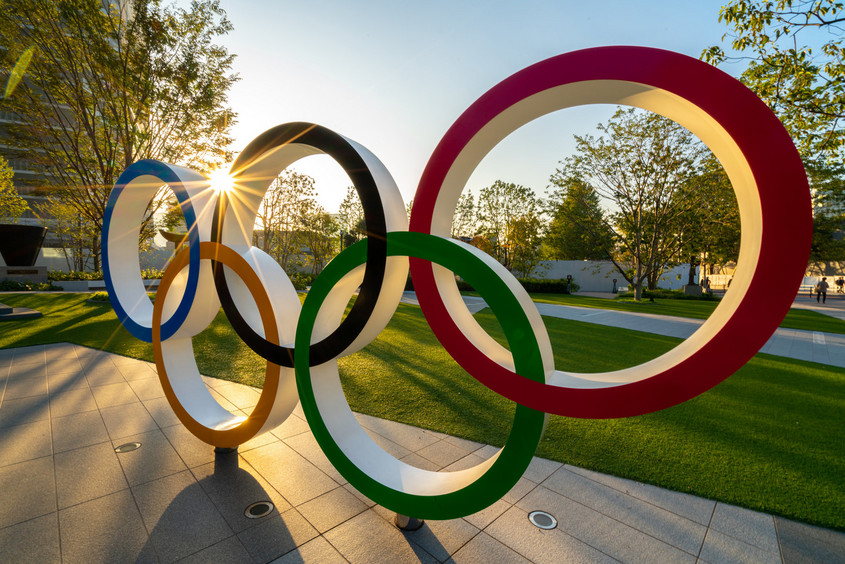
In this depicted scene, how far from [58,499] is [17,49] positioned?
18.9m

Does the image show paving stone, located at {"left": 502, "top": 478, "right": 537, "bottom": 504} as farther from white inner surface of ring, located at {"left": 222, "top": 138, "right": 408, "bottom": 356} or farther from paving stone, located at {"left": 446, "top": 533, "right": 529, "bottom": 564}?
white inner surface of ring, located at {"left": 222, "top": 138, "right": 408, "bottom": 356}

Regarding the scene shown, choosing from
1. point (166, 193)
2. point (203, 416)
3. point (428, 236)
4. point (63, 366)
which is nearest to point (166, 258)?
point (166, 193)

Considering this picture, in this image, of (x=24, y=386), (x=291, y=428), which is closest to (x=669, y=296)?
(x=291, y=428)

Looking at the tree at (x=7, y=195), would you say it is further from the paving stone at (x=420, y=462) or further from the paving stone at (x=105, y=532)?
the paving stone at (x=420, y=462)

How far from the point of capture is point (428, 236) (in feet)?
9.71

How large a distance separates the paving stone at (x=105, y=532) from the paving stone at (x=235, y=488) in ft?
2.12

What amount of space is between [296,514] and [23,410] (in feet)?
19.7

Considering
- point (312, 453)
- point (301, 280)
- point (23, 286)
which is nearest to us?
point (312, 453)

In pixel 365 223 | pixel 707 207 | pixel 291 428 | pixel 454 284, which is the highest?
pixel 707 207

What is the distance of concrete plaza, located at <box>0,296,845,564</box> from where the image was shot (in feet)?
10.8

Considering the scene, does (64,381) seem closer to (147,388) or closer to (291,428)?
(147,388)

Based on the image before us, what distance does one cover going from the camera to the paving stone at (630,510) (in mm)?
3523

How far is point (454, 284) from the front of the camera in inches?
129

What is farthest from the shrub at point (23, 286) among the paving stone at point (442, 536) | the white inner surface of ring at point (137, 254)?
the paving stone at point (442, 536)
